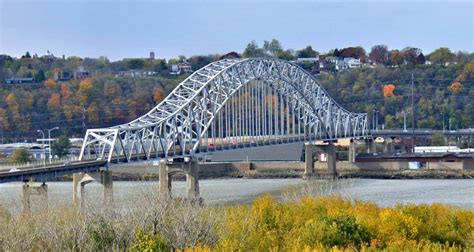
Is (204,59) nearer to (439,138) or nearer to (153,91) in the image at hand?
(153,91)

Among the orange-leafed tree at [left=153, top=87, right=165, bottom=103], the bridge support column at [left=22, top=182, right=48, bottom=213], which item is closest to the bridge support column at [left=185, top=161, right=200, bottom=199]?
the bridge support column at [left=22, top=182, right=48, bottom=213]

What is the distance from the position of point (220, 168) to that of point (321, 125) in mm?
8930

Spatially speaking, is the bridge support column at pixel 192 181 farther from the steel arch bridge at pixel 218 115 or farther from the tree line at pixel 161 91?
the tree line at pixel 161 91

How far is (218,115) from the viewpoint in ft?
268

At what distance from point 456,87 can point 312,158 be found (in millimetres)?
45705

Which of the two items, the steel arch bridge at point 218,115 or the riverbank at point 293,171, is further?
the riverbank at point 293,171

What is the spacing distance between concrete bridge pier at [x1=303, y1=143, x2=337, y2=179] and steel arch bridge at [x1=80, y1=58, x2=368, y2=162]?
1.07m

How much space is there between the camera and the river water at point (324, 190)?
56875 millimetres

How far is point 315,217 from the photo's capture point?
38.7 m

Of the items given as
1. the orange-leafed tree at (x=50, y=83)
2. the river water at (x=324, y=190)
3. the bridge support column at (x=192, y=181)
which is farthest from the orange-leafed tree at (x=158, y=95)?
the bridge support column at (x=192, y=181)

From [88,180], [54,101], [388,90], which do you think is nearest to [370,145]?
[388,90]

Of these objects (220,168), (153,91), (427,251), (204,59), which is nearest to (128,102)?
(153,91)

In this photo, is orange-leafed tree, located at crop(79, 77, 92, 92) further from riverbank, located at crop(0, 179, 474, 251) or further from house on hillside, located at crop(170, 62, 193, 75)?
riverbank, located at crop(0, 179, 474, 251)

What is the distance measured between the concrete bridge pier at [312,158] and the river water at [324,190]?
2.54 meters
